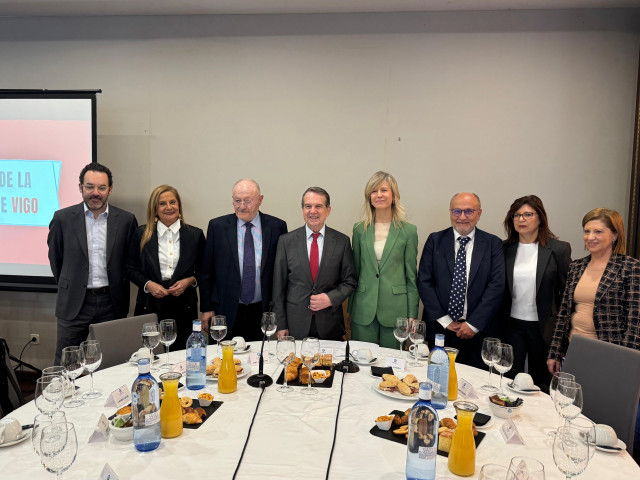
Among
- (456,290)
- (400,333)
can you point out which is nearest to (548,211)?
(456,290)

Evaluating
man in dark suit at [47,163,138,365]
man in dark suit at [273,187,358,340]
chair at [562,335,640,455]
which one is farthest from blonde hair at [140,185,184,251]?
chair at [562,335,640,455]

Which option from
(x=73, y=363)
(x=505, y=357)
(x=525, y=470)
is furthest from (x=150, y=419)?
(x=505, y=357)

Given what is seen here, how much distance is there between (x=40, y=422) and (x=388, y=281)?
222 cm

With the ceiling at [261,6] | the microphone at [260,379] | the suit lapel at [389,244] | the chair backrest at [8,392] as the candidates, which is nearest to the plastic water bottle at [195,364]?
the microphone at [260,379]

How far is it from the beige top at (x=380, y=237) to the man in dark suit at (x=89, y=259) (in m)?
1.91

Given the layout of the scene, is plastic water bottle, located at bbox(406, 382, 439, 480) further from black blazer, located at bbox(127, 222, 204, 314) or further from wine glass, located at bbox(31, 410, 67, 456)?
black blazer, located at bbox(127, 222, 204, 314)

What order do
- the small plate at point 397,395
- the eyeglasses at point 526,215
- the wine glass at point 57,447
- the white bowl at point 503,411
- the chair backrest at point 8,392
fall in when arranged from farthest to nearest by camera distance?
the eyeglasses at point 526,215 < the chair backrest at point 8,392 < the small plate at point 397,395 < the white bowl at point 503,411 < the wine glass at point 57,447

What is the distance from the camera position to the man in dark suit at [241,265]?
334 centimetres

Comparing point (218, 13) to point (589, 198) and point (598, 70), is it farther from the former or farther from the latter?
point (589, 198)

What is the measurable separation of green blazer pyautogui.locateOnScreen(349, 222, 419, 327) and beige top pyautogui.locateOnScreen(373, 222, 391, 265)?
0.04 m

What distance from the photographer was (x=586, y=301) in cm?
288

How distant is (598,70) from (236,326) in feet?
11.9

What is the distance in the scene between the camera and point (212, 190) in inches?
172

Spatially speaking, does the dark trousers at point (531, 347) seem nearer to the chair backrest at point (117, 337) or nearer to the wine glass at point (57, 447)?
the chair backrest at point (117, 337)
